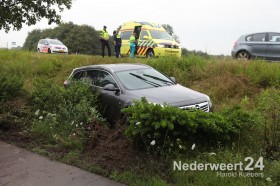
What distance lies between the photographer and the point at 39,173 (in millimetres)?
5871

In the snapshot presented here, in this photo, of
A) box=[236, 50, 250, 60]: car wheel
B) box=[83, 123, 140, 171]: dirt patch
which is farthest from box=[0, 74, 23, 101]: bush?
box=[236, 50, 250, 60]: car wheel

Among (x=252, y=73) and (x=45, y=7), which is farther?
(x=45, y=7)

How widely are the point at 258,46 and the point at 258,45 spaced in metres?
0.04

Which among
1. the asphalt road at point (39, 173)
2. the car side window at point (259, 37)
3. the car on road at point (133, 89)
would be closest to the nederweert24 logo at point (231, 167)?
the asphalt road at point (39, 173)

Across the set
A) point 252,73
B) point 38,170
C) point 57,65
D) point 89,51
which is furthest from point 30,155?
point 89,51

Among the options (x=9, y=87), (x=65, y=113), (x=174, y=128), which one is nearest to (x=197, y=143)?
(x=174, y=128)

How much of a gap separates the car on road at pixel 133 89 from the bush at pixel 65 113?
1.20 ft

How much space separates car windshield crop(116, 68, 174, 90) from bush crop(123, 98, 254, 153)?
8.26 feet

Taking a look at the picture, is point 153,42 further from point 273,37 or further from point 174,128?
point 174,128

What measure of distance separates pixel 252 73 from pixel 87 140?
640cm

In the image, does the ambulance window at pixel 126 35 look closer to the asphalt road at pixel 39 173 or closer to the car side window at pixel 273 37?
the car side window at pixel 273 37

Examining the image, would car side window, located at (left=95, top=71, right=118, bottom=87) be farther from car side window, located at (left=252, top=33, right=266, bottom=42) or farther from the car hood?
car side window, located at (left=252, top=33, right=266, bottom=42)

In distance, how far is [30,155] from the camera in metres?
6.91

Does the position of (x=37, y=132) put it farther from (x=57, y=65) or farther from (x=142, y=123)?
(x=57, y=65)
